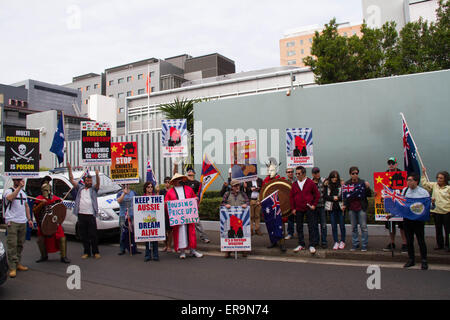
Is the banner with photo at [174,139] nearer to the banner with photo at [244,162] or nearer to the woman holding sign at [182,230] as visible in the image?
the banner with photo at [244,162]

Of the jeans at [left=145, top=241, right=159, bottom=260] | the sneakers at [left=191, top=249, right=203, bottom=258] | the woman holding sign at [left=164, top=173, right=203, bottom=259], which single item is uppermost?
the woman holding sign at [left=164, top=173, right=203, bottom=259]

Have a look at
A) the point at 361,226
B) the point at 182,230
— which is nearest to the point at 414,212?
the point at 361,226

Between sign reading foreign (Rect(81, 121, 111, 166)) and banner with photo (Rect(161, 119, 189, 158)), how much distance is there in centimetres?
155

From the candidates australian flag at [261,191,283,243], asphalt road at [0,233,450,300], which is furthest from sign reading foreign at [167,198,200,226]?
australian flag at [261,191,283,243]

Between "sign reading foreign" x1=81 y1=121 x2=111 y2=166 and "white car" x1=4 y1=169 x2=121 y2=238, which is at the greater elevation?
"sign reading foreign" x1=81 y1=121 x2=111 y2=166

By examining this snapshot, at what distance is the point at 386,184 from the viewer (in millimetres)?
8164

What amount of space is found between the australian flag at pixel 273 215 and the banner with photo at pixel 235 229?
0.58 metres

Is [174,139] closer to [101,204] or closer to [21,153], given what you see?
[101,204]

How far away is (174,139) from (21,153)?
386cm

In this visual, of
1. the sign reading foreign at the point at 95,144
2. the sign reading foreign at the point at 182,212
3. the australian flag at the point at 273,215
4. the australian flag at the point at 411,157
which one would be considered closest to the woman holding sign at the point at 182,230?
the sign reading foreign at the point at 182,212

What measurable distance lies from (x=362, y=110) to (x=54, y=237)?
975 centimetres

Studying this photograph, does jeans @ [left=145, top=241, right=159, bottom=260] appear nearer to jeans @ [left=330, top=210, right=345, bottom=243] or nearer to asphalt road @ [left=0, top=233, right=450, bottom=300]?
asphalt road @ [left=0, top=233, right=450, bottom=300]

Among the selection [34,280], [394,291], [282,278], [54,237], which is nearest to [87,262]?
[54,237]

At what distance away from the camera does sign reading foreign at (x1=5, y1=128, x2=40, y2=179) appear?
8.76m
